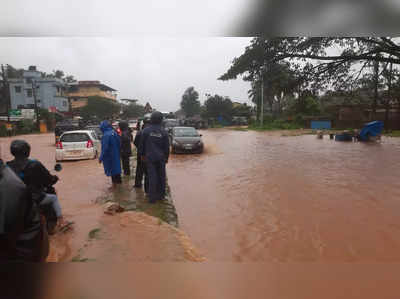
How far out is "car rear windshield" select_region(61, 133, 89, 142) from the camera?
1039 centimetres

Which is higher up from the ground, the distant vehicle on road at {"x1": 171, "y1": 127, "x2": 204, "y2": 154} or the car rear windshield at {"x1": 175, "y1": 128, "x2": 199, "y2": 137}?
the car rear windshield at {"x1": 175, "y1": 128, "x2": 199, "y2": 137}

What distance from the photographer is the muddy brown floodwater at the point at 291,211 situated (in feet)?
13.5

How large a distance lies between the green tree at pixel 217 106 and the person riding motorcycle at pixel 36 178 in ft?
147

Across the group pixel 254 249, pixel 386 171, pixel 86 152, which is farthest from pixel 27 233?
pixel 386 171

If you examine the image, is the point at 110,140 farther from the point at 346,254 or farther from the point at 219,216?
the point at 346,254

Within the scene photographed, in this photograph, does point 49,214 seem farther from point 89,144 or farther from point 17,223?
point 89,144

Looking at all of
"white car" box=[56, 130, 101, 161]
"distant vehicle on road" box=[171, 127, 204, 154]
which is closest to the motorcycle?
"white car" box=[56, 130, 101, 161]

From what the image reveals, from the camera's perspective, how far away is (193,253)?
3219 mm

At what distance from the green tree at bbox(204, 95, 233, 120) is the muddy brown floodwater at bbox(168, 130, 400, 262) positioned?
3773cm

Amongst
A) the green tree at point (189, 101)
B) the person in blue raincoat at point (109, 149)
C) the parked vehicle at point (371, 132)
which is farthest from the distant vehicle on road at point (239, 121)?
the person in blue raincoat at point (109, 149)

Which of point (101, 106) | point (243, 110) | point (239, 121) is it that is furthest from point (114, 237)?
point (243, 110)

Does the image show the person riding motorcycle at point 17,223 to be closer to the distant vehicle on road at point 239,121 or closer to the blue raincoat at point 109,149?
the blue raincoat at point 109,149

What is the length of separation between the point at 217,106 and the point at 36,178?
4558cm

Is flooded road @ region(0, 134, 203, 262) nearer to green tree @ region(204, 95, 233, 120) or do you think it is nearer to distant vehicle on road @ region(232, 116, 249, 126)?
green tree @ region(204, 95, 233, 120)
